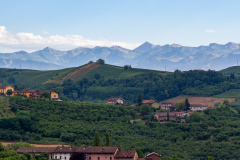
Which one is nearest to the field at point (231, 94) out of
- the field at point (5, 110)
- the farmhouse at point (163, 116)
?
the farmhouse at point (163, 116)

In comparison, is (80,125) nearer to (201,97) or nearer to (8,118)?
(8,118)

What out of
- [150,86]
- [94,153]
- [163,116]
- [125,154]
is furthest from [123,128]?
[150,86]

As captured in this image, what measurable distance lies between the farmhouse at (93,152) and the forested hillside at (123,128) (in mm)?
14718

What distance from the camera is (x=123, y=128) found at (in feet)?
338

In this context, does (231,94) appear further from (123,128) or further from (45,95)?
(45,95)

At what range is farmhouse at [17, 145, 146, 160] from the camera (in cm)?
6915

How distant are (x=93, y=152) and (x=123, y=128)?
33901 mm

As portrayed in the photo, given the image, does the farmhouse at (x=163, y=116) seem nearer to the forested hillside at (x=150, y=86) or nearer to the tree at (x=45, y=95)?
the tree at (x=45, y=95)

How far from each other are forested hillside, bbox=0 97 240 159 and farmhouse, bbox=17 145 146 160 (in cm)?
1472

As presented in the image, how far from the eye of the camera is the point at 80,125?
99375mm

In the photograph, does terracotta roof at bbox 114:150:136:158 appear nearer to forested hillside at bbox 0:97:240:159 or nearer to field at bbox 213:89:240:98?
forested hillside at bbox 0:97:240:159

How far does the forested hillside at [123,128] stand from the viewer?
8925 centimetres

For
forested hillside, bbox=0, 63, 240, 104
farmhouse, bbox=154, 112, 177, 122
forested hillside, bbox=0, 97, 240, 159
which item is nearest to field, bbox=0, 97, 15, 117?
forested hillside, bbox=0, 97, 240, 159

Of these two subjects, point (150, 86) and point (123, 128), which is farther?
point (150, 86)
